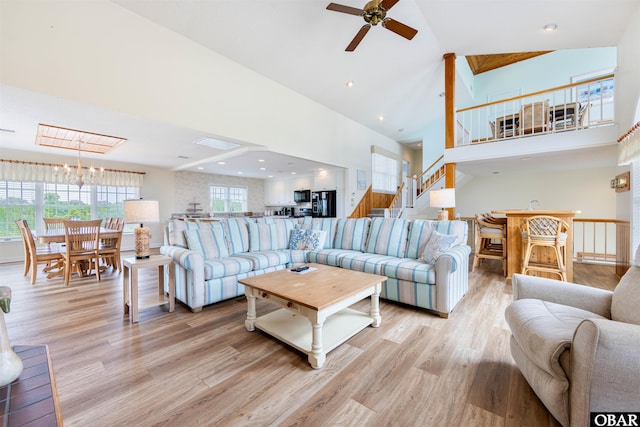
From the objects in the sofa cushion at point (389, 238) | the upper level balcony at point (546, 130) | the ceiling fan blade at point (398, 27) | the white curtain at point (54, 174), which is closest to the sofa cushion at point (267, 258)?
the sofa cushion at point (389, 238)

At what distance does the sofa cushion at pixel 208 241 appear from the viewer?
3.15 meters

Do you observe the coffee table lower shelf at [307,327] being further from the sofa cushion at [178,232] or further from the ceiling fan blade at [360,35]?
the ceiling fan blade at [360,35]

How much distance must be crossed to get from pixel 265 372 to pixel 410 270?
5.79ft

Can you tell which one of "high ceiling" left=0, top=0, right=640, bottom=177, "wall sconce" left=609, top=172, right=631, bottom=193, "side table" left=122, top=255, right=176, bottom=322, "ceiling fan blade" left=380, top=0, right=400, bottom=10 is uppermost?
"high ceiling" left=0, top=0, right=640, bottom=177

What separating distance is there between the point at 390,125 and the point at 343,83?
9.90ft

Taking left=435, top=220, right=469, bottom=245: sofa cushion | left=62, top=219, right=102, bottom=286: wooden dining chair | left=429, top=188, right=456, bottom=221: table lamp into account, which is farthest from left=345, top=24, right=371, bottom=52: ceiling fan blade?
left=62, top=219, right=102, bottom=286: wooden dining chair

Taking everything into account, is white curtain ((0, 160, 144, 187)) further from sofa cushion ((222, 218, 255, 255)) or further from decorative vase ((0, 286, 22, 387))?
decorative vase ((0, 286, 22, 387))

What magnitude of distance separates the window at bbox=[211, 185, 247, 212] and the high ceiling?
299cm

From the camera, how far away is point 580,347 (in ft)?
3.61

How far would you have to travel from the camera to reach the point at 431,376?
1709 mm

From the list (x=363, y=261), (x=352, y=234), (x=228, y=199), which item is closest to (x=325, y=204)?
(x=352, y=234)

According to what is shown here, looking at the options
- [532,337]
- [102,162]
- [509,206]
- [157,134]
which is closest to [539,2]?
[532,337]

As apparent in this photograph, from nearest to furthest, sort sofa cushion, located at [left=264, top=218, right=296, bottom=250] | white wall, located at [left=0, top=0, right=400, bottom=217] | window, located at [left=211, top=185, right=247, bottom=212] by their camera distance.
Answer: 1. white wall, located at [left=0, top=0, right=400, bottom=217]
2. sofa cushion, located at [left=264, top=218, right=296, bottom=250]
3. window, located at [left=211, top=185, right=247, bottom=212]

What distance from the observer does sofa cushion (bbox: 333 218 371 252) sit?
386 cm
